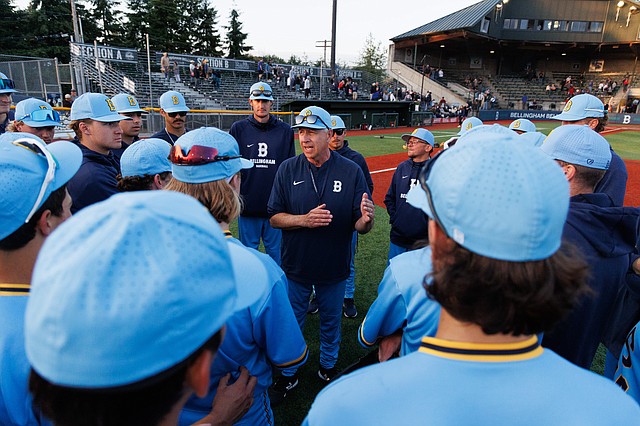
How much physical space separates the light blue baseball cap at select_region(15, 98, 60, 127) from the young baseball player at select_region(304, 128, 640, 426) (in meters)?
6.12

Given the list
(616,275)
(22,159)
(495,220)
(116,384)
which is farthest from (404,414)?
(616,275)

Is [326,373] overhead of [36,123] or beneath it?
beneath

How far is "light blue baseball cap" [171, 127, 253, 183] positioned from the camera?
2086 mm

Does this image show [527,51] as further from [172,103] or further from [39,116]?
[39,116]

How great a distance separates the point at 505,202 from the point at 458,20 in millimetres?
52356

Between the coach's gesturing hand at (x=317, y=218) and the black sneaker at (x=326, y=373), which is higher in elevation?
the coach's gesturing hand at (x=317, y=218)

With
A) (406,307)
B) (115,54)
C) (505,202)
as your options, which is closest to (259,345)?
(406,307)

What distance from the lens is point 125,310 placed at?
77 centimetres

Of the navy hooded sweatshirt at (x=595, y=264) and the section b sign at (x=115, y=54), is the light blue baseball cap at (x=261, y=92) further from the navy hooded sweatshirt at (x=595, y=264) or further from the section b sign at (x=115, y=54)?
the section b sign at (x=115, y=54)

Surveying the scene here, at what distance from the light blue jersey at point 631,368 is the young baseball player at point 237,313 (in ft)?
5.88

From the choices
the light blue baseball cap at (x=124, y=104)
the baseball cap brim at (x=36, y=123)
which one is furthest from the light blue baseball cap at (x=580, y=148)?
the baseball cap brim at (x=36, y=123)

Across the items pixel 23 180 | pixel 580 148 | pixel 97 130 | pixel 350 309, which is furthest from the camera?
pixel 350 309

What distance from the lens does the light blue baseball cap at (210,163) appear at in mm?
2086

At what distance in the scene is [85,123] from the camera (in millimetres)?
3945
